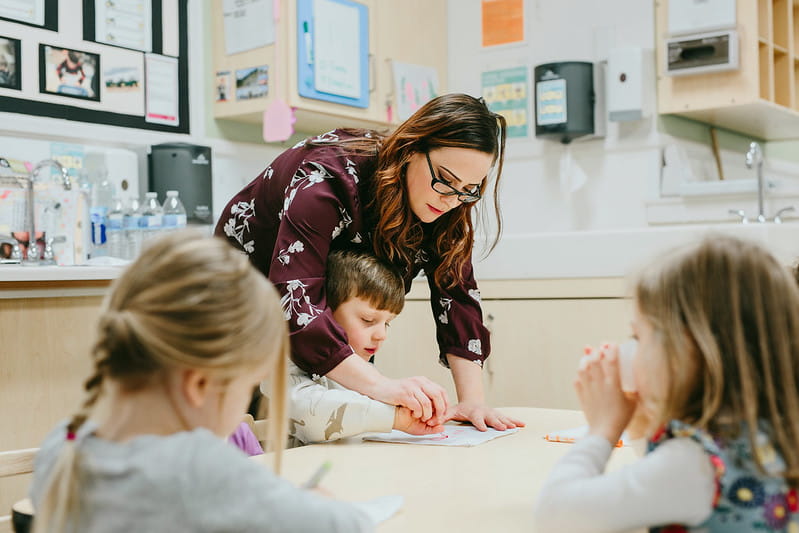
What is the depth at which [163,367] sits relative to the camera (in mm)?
630

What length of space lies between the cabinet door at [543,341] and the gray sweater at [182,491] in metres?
2.04

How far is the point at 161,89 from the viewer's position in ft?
9.40

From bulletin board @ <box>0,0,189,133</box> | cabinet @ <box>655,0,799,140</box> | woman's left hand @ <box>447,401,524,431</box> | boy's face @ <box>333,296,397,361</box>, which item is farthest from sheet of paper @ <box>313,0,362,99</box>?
woman's left hand @ <box>447,401,524,431</box>

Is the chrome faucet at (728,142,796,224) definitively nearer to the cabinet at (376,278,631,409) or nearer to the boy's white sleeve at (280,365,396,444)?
the cabinet at (376,278,631,409)

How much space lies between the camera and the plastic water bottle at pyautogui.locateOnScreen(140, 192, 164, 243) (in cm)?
252

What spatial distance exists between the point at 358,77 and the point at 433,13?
696 mm

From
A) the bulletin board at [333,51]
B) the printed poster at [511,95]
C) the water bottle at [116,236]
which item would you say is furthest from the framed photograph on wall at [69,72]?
the printed poster at [511,95]

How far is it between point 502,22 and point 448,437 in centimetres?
273

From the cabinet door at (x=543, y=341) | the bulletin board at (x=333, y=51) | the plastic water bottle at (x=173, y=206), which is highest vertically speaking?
the bulletin board at (x=333, y=51)

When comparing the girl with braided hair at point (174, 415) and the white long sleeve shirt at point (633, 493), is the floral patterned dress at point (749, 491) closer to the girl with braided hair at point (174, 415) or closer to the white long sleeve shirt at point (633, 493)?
the white long sleeve shirt at point (633, 493)

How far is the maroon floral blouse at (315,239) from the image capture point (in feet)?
4.23

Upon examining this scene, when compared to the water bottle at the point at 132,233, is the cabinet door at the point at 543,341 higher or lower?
lower

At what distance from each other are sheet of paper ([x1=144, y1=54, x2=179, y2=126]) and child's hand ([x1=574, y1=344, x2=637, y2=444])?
2.33 metres

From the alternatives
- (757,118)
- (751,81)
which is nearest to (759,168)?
(751,81)
